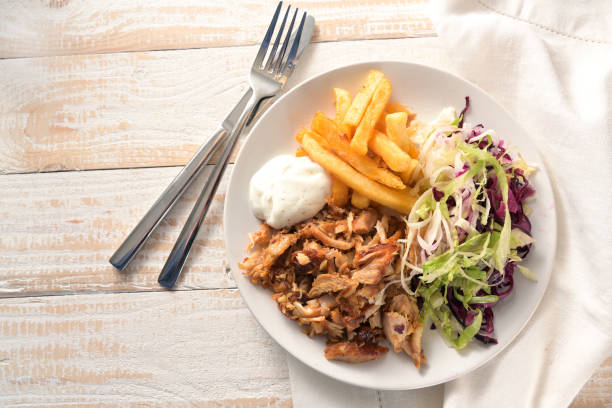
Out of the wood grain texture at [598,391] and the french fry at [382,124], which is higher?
the french fry at [382,124]

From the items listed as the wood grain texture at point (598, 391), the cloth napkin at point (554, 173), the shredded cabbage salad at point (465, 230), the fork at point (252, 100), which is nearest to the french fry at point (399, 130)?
the shredded cabbage salad at point (465, 230)

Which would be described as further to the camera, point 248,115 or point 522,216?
point 248,115

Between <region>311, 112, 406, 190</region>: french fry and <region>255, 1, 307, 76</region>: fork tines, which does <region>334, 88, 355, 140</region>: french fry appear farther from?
<region>255, 1, 307, 76</region>: fork tines

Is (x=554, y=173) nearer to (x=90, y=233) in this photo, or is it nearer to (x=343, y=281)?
(x=343, y=281)

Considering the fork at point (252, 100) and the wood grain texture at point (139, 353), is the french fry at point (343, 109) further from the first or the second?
the wood grain texture at point (139, 353)

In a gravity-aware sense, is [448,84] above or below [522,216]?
above

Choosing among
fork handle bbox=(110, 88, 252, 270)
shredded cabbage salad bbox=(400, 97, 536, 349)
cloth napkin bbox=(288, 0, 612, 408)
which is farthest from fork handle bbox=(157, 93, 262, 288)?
shredded cabbage salad bbox=(400, 97, 536, 349)

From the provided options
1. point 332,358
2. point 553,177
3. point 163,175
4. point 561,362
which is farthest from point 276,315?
point 553,177

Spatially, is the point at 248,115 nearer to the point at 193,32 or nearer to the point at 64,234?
the point at 193,32
